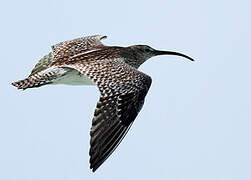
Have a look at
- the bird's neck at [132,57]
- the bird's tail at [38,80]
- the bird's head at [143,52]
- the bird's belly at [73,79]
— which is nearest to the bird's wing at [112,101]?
the bird's belly at [73,79]

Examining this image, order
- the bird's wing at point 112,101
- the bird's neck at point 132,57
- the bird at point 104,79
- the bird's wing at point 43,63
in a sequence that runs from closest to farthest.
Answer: the bird's wing at point 112,101
the bird at point 104,79
the bird's neck at point 132,57
the bird's wing at point 43,63

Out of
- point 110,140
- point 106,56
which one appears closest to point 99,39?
point 106,56

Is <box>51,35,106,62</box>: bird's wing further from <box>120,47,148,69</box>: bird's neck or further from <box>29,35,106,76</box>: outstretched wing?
<box>120,47,148,69</box>: bird's neck

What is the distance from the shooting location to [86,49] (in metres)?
27.3

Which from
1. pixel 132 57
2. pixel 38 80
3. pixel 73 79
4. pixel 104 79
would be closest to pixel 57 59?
pixel 73 79

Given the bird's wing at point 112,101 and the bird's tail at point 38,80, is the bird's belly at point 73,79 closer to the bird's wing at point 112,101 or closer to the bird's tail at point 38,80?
the bird's tail at point 38,80

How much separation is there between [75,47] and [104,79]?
5588mm

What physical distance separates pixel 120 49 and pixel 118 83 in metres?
4.07

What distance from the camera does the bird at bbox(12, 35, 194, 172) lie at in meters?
20.5

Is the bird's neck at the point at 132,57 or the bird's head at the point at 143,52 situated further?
the bird's head at the point at 143,52

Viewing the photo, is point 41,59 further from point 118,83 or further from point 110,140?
point 110,140

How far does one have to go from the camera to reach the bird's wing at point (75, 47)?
2690 cm

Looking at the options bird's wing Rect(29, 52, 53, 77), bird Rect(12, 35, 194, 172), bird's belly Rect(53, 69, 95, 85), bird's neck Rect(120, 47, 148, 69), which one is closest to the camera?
bird Rect(12, 35, 194, 172)

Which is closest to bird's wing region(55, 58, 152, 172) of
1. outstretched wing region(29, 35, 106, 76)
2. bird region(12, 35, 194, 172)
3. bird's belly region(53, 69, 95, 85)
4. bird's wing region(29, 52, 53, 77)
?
bird region(12, 35, 194, 172)
